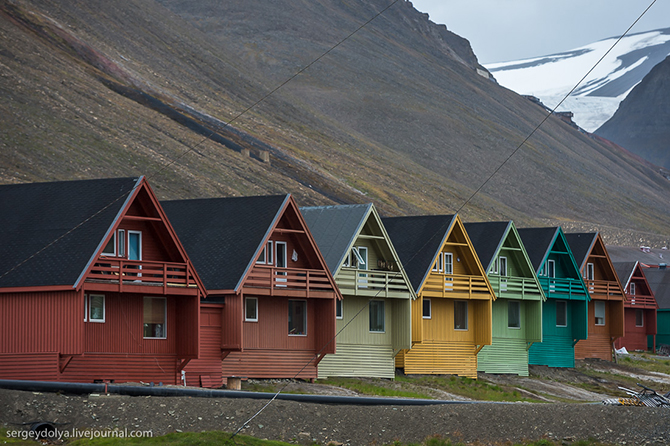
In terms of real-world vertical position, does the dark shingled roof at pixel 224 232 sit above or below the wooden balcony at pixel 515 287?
above

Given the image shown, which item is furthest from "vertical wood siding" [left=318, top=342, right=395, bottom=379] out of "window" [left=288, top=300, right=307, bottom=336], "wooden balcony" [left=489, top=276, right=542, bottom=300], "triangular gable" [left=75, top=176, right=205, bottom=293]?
"triangular gable" [left=75, top=176, right=205, bottom=293]

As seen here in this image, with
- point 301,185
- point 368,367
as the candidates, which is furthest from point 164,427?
point 301,185

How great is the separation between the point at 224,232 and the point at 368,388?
26.5 feet

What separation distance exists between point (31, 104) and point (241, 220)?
75481 mm

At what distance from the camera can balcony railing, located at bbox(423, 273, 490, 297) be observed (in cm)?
4603

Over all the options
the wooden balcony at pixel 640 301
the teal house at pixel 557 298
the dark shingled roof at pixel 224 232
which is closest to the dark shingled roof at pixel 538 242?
the teal house at pixel 557 298

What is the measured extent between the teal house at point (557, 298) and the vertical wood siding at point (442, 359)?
312 inches

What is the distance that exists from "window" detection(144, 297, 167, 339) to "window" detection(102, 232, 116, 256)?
216 cm

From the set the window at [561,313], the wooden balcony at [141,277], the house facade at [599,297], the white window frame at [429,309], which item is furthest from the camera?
the house facade at [599,297]

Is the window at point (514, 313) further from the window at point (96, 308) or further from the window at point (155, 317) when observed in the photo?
the window at point (96, 308)

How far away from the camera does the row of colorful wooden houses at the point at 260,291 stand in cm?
3073

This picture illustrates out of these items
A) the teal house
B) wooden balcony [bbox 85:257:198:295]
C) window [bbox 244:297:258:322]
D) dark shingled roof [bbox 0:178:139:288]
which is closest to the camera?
dark shingled roof [bbox 0:178:139:288]

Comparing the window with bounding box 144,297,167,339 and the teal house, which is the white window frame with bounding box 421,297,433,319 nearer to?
the teal house

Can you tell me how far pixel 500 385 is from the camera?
46875mm
